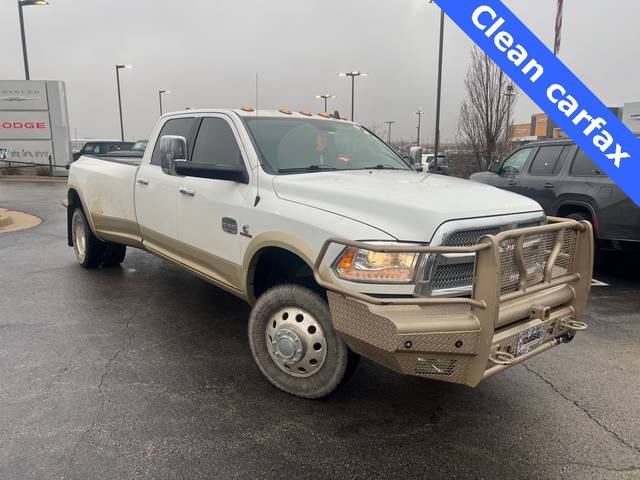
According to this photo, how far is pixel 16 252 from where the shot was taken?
8.23 m

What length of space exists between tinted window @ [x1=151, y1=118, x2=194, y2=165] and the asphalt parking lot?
162 centimetres

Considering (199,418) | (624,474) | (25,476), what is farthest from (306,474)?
(624,474)

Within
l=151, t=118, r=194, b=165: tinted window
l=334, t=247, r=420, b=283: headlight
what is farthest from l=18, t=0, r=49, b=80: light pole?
l=334, t=247, r=420, b=283: headlight

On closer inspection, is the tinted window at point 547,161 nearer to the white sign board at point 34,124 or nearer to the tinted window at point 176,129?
the tinted window at point 176,129

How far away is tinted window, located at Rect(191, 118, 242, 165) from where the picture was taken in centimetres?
430

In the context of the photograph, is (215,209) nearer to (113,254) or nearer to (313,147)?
(313,147)

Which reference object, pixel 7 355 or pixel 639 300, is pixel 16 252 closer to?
pixel 7 355

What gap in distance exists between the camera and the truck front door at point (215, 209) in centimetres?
400

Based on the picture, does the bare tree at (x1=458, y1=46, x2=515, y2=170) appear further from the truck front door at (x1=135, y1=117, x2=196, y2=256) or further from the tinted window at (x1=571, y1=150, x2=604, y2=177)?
the truck front door at (x1=135, y1=117, x2=196, y2=256)

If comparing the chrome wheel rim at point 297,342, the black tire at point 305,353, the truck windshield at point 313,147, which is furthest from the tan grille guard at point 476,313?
the truck windshield at point 313,147

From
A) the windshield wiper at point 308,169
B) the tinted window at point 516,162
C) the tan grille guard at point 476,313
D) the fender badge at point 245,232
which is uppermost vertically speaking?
the windshield wiper at point 308,169

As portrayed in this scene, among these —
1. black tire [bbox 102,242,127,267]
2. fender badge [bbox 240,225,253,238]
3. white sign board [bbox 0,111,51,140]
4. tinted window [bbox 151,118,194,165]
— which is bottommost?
black tire [bbox 102,242,127,267]

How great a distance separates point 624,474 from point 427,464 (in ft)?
3.46

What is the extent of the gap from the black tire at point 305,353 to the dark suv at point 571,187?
15.6 ft
